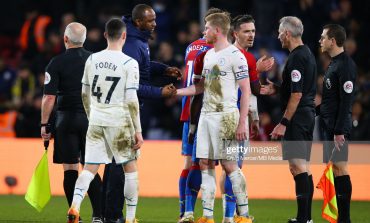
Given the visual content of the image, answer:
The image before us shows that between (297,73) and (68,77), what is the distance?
2457 mm

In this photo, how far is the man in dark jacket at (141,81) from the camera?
10.4m

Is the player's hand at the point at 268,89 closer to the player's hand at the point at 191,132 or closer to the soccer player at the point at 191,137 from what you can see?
the soccer player at the point at 191,137

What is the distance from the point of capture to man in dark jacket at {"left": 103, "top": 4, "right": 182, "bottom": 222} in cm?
1045

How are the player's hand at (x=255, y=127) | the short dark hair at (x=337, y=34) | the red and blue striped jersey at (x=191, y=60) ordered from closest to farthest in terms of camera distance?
the short dark hair at (x=337, y=34) → the red and blue striped jersey at (x=191, y=60) → the player's hand at (x=255, y=127)

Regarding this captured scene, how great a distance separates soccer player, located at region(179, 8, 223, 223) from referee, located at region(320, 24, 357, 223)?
1.34 meters

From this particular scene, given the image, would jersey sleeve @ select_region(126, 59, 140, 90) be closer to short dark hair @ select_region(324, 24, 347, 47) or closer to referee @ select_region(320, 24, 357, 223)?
referee @ select_region(320, 24, 357, 223)

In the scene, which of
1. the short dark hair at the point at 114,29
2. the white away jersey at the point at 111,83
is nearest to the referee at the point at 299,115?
the white away jersey at the point at 111,83

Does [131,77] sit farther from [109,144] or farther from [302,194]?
[302,194]

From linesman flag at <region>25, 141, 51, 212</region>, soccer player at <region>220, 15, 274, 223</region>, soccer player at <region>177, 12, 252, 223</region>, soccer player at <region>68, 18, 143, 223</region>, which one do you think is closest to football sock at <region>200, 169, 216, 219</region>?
soccer player at <region>177, 12, 252, 223</region>

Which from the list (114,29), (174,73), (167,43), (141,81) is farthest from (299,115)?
(167,43)

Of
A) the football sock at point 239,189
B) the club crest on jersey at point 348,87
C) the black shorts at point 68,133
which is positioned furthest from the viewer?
the black shorts at point 68,133

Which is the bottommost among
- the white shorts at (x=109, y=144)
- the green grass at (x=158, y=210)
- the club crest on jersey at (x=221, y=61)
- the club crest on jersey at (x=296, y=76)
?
the green grass at (x=158, y=210)

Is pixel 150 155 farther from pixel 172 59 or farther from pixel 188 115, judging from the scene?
pixel 188 115

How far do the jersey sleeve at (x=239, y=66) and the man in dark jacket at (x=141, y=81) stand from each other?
737mm
